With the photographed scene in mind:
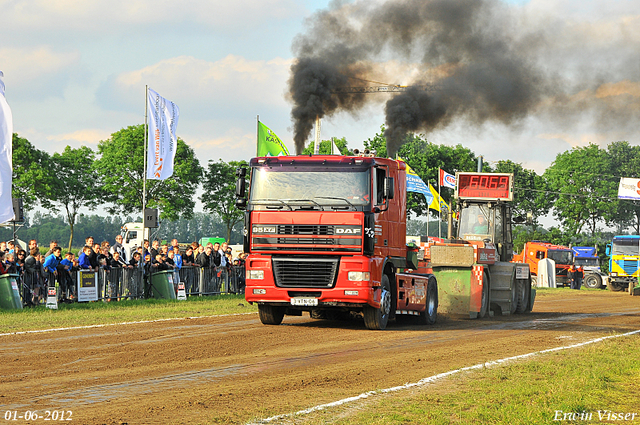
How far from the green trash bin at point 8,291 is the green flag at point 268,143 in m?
12.5

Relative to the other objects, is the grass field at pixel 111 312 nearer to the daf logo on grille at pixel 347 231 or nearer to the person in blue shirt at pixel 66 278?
the person in blue shirt at pixel 66 278

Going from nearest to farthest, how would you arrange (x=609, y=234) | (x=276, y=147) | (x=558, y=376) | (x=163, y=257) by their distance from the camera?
(x=558, y=376) < (x=163, y=257) < (x=276, y=147) < (x=609, y=234)

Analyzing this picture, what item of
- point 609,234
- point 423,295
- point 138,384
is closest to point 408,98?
point 423,295

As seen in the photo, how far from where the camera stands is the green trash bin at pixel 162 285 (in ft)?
78.0

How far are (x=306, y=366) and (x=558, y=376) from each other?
340 centimetres

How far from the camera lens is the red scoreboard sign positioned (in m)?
23.8

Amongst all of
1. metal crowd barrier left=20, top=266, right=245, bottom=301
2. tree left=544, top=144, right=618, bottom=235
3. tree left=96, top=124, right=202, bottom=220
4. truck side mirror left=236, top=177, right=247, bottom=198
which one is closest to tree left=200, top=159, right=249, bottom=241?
tree left=96, top=124, right=202, bottom=220

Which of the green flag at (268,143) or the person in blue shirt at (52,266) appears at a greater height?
the green flag at (268,143)

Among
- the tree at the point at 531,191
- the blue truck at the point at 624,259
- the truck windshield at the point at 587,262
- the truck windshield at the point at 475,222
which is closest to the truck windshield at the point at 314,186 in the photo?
the truck windshield at the point at 475,222

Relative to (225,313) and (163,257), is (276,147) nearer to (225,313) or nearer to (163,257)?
A: (163,257)

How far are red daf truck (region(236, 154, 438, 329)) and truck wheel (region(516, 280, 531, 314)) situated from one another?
893 centimetres

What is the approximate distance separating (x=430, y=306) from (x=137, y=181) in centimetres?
5137

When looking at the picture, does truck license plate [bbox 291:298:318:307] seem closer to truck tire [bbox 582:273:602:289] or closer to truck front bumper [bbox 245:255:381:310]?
truck front bumper [bbox 245:255:381:310]

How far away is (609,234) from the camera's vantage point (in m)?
89.2
